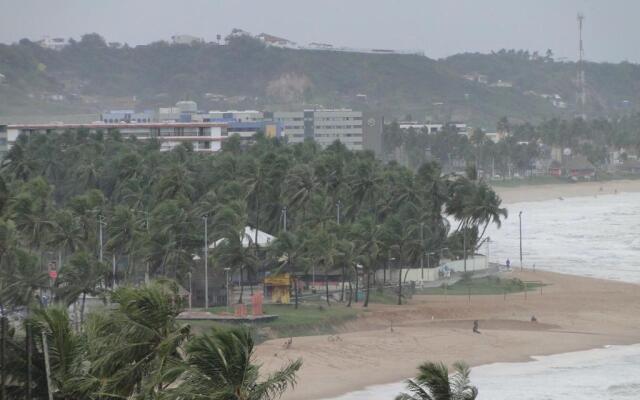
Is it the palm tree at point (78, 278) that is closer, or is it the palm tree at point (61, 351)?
the palm tree at point (61, 351)

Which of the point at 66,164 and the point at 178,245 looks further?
the point at 66,164

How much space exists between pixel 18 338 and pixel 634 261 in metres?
83.0

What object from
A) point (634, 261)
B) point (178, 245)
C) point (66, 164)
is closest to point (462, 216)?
point (634, 261)

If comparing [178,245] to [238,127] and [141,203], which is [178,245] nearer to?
[141,203]

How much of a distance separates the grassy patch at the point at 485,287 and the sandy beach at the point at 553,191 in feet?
265

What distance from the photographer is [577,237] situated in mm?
118562

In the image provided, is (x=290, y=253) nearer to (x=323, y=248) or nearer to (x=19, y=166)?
(x=323, y=248)

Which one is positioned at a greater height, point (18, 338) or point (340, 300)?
point (18, 338)

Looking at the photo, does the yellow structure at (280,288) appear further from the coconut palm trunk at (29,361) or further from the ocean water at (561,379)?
the coconut palm trunk at (29,361)

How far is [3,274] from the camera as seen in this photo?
173ft

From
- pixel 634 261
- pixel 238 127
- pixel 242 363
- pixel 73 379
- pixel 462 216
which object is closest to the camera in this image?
pixel 242 363

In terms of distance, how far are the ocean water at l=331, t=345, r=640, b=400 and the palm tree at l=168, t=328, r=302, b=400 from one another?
29424mm

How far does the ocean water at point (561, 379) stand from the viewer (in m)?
47.5

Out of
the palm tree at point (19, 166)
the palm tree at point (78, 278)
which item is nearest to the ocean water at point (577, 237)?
the palm tree at point (19, 166)
